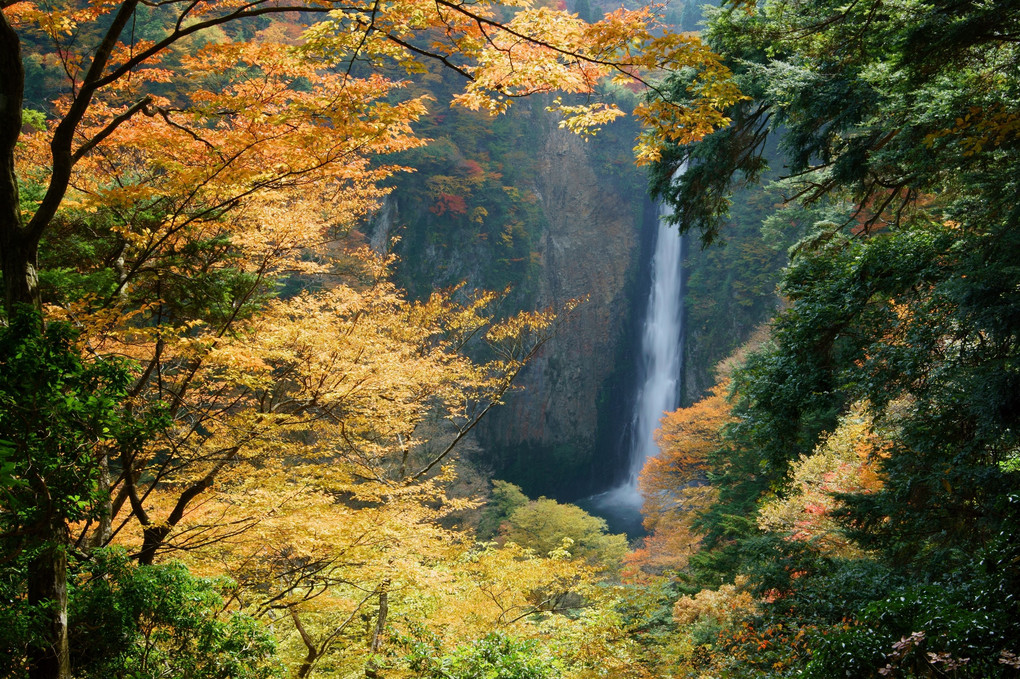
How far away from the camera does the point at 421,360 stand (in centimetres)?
891

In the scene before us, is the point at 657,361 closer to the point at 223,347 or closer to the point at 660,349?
the point at 660,349

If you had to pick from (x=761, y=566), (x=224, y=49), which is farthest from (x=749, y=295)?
(x=224, y=49)

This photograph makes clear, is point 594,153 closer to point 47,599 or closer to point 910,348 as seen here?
point 910,348

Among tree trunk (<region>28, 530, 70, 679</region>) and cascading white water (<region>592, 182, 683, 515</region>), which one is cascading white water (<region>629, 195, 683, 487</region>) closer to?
cascading white water (<region>592, 182, 683, 515</region>)

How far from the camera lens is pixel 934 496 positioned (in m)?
5.17

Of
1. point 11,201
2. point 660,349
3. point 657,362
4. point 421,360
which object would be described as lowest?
point 657,362

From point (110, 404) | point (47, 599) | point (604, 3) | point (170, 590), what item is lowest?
point (170, 590)

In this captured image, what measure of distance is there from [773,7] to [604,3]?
3618 cm

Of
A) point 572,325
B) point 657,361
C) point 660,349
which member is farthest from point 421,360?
point 660,349

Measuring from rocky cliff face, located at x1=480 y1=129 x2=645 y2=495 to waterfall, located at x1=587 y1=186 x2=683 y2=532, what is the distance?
1546 millimetres

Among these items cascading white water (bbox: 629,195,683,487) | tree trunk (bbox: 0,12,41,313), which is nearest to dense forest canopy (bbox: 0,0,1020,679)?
tree trunk (bbox: 0,12,41,313)

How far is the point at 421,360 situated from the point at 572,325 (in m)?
19.8

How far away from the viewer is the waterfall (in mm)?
25938

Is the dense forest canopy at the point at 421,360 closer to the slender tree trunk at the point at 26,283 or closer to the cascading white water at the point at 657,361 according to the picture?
the slender tree trunk at the point at 26,283
